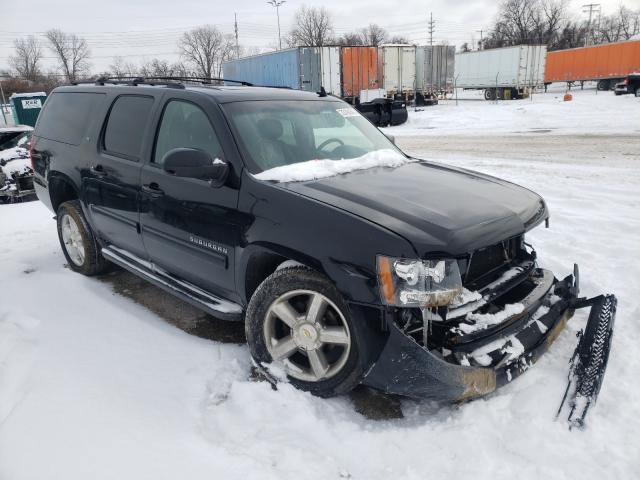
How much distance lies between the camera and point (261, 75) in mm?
26594

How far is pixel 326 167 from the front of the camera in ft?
10.6

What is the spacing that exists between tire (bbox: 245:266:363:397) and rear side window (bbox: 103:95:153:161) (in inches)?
69.5

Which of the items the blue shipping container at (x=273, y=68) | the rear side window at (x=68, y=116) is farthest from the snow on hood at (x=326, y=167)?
the blue shipping container at (x=273, y=68)

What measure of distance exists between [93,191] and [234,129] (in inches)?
70.7

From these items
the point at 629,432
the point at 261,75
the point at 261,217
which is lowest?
the point at 629,432

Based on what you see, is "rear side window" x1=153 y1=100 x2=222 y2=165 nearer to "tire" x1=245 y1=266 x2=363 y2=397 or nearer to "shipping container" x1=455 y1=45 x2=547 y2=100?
"tire" x1=245 y1=266 x2=363 y2=397

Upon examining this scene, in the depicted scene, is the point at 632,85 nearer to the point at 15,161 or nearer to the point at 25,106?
the point at 25,106

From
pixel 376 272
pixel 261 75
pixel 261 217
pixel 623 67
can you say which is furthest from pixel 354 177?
pixel 623 67

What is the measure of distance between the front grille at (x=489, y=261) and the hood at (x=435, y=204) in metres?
0.15

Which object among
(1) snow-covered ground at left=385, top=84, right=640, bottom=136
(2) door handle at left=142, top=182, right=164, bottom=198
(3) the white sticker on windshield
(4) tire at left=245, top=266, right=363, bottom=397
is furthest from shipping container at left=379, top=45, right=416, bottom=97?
(4) tire at left=245, top=266, right=363, bottom=397

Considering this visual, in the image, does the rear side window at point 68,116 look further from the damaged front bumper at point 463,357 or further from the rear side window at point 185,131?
the damaged front bumper at point 463,357

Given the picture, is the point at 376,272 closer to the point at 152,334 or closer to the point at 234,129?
the point at 234,129

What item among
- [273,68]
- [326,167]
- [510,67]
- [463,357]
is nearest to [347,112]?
[326,167]

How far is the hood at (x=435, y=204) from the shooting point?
244 cm
